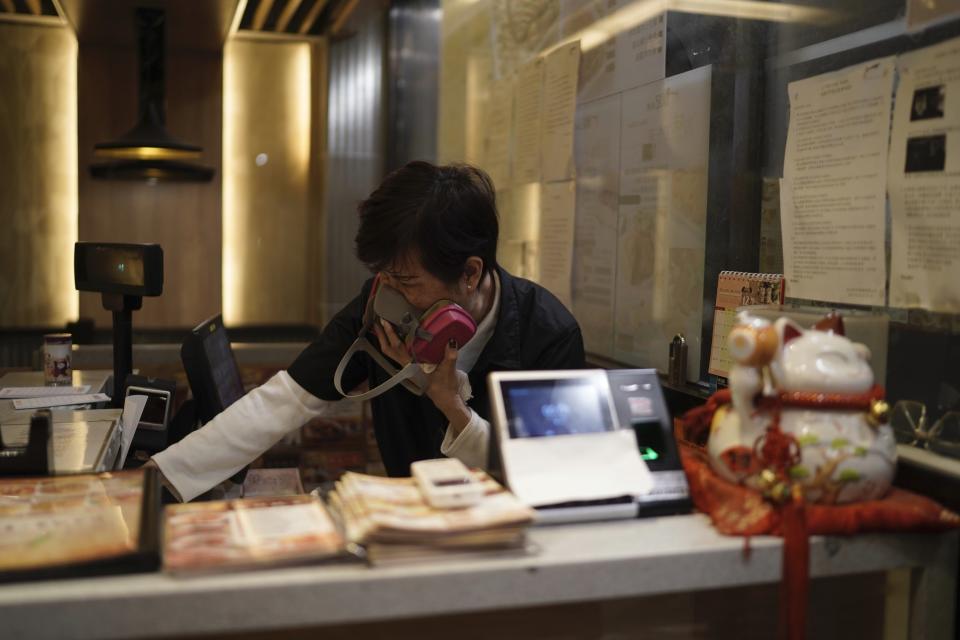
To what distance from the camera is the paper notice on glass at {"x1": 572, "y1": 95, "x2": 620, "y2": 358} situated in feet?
8.25

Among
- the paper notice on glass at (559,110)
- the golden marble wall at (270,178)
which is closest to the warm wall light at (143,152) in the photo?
the golden marble wall at (270,178)

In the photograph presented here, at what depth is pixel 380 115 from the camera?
6.16m

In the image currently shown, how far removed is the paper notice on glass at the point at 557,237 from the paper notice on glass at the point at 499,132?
0.42 metres

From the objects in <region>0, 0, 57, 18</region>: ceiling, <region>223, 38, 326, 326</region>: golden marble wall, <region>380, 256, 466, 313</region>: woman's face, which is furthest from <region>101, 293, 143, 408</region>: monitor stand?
<region>223, 38, 326, 326</region>: golden marble wall

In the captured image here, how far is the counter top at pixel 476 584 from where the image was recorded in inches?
40.8

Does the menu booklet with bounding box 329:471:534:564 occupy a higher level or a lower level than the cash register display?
lower

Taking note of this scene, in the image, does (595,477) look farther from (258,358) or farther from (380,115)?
(380,115)

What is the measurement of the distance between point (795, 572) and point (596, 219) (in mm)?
1503

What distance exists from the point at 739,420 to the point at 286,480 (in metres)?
1.38

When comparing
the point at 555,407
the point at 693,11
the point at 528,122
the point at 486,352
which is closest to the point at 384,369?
the point at 486,352

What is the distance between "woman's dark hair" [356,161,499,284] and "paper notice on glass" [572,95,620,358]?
0.71 metres

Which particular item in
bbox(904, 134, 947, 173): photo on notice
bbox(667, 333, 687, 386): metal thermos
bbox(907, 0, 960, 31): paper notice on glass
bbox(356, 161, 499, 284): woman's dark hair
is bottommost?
bbox(667, 333, 687, 386): metal thermos

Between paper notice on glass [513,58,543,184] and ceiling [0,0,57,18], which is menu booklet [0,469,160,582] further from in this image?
ceiling [0,0,57,18]

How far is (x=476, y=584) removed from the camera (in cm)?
113
